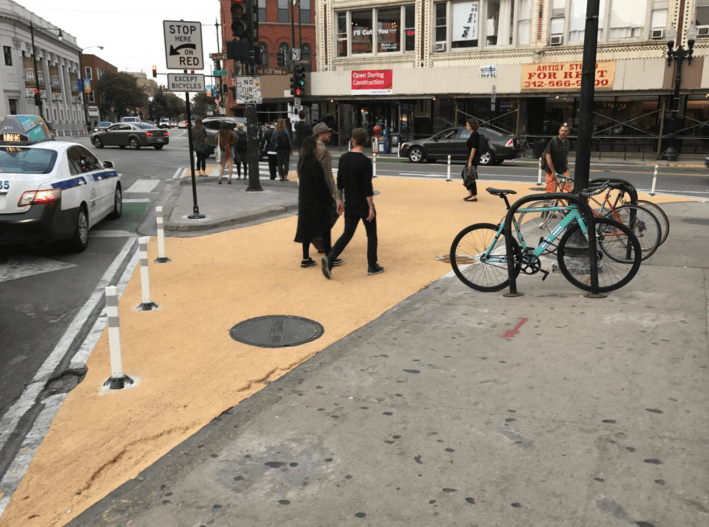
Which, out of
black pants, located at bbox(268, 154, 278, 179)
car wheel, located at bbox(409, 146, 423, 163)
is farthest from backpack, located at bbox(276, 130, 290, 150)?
car wheel, located at bbox(409, 146, 423, 163)

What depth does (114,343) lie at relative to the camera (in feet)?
15.4

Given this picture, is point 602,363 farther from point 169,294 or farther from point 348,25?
point 348,25

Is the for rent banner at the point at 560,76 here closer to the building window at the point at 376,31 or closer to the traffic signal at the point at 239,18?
the building window at the point at 376,31

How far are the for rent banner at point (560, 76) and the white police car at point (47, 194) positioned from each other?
24.8 m

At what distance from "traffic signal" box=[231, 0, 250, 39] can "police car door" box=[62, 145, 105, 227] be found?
478 centimetres

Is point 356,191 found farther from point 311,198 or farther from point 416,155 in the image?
point 416,155

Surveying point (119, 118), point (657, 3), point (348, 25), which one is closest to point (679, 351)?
point (657, 3)

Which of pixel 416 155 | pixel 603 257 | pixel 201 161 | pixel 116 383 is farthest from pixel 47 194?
pixel 416 155

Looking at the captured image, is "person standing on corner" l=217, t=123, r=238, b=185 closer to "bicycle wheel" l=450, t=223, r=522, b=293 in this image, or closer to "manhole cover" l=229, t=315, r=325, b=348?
"bicycle wheel" l=450, t=223, r=522, b=293

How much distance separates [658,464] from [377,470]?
1597 mm

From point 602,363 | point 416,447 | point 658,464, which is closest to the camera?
point 658,464

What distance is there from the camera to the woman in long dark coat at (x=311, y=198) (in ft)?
27.1

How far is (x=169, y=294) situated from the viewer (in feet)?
24.1

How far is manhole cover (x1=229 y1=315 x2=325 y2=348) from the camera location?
5863 mm
